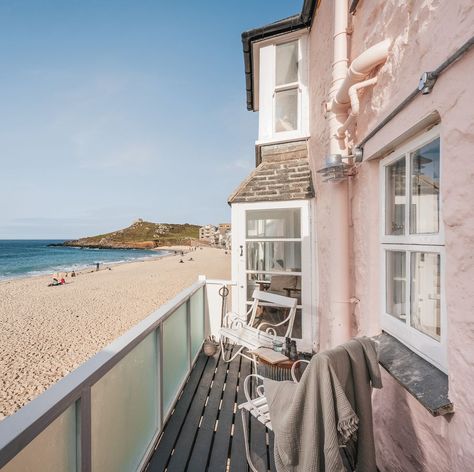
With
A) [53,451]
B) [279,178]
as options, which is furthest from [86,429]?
[279,178]

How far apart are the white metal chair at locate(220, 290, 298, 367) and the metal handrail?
173 centimetres

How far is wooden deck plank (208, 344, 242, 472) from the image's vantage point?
2323 mm

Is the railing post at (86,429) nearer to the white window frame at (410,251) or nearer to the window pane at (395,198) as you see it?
the white window frame at (410,251)

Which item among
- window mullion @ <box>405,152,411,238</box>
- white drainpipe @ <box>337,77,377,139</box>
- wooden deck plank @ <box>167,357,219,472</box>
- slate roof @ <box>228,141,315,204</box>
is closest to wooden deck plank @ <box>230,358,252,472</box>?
wooden deck plank @ <box>167,357,219,472</box>

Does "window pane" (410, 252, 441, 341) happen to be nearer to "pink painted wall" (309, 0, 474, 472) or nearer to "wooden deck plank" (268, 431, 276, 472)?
"pink painted wall" (309, 0, 474, 472)

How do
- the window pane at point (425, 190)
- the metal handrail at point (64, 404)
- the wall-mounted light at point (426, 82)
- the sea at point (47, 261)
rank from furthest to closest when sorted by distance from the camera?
1. the sea at point (47, 261)
2. the window pane at point (425, 190)
3. the wall-mounted light at point (426, 82)
4. the metal handrail at point (64, 404)

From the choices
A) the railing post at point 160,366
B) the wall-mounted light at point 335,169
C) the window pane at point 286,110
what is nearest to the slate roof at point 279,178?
the window pane at point 286,110

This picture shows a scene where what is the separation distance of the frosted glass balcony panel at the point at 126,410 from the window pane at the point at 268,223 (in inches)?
97.5

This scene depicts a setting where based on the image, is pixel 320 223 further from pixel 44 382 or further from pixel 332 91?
pixel 44 382

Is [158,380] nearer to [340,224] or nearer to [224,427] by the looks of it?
[224,427]

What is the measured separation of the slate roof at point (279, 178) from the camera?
14.1ft

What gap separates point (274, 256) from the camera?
451 centimetres

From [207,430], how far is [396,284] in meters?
2.16

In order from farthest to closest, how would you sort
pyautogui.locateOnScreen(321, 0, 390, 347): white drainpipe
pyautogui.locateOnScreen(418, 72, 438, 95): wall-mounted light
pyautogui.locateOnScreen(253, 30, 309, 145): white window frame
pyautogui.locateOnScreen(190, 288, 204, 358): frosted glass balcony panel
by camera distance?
1. pyautogui.locateOnScreen(253, 30, 309, 145): white window frame
2. pyautogui.locateOnScreen(190, 288, 204, 358): frosted glass balcony panel
3. pyautogui.locateOnScreen(321, 0, 390, 347): white drainpipe
4. pyautogui.locateOnScreen(418, 72, 438, 95): wall-mounted light
